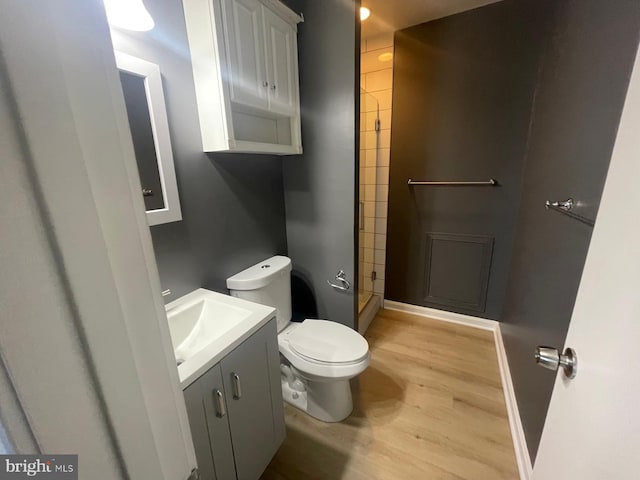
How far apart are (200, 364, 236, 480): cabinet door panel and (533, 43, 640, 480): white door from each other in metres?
0.92

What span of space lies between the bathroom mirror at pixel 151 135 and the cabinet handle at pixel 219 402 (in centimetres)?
71

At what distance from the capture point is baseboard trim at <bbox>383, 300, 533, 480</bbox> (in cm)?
123

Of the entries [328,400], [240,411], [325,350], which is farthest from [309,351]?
[240,411]

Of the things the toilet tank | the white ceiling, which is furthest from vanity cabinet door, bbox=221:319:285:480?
the white ceiling

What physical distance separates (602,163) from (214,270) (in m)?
1.60

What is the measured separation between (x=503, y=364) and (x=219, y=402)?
183cm

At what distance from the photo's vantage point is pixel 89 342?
0.28 m

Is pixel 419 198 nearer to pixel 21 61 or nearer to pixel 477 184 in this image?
pixel 477 184

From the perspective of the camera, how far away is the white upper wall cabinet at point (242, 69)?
1166 mm

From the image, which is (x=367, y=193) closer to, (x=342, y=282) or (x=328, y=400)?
(x=342, y=282)

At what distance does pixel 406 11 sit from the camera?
71.8 inches

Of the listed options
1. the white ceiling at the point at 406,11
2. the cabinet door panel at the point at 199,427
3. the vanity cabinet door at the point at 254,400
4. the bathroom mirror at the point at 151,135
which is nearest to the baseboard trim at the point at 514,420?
the vanity cabinet door at the point at 254,400

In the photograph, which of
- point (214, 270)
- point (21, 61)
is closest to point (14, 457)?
point (21, 61)

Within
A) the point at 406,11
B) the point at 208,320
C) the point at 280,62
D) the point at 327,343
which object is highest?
the point at 406,11
